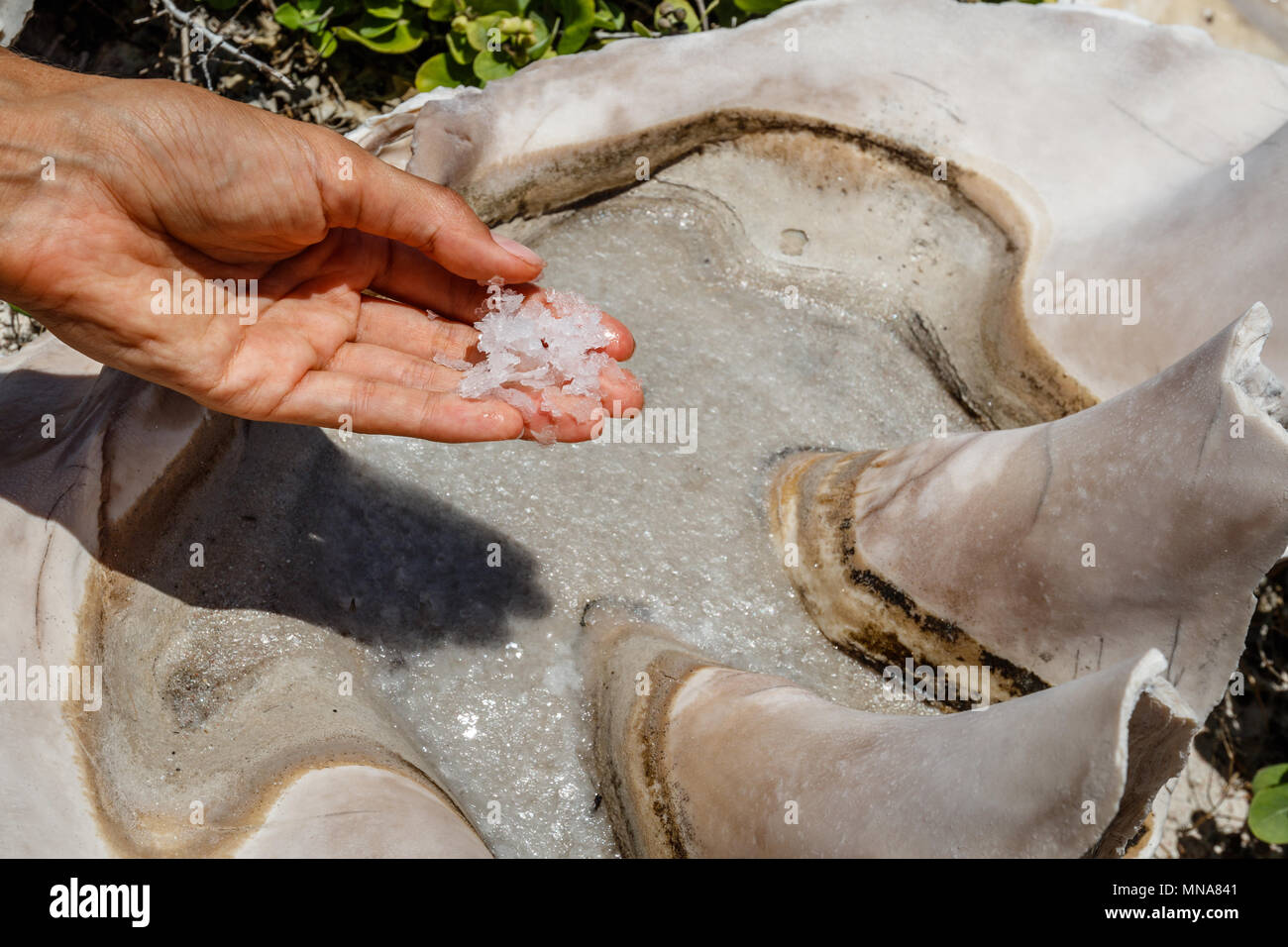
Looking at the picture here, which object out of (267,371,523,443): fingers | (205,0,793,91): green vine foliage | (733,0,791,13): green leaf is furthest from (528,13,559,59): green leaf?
(267,371,523,443): fingers

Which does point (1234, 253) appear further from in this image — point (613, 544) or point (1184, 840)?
point (1184, 840)

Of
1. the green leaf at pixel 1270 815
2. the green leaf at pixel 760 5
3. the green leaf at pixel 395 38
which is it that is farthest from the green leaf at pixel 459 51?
the green leaf at pixel 1270 815

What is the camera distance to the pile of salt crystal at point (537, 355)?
1.48 metres

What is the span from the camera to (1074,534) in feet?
4.43

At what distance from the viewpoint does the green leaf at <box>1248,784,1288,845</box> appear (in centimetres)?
Answer: 205

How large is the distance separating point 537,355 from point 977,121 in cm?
90

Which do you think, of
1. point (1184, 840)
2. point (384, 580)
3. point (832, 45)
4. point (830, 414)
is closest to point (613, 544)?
point (384, 580)

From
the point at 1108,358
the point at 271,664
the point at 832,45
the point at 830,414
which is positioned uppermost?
the point at 832,45

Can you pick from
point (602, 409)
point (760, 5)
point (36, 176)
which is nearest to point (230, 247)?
point (36, 176)

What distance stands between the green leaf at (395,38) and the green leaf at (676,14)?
553mm

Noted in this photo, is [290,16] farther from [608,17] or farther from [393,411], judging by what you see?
[393,411]

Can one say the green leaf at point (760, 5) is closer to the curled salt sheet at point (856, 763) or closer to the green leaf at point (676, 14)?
the green leaf at point (676, 14)

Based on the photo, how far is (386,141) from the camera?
1842 mm

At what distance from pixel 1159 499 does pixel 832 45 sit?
3.30 ft
